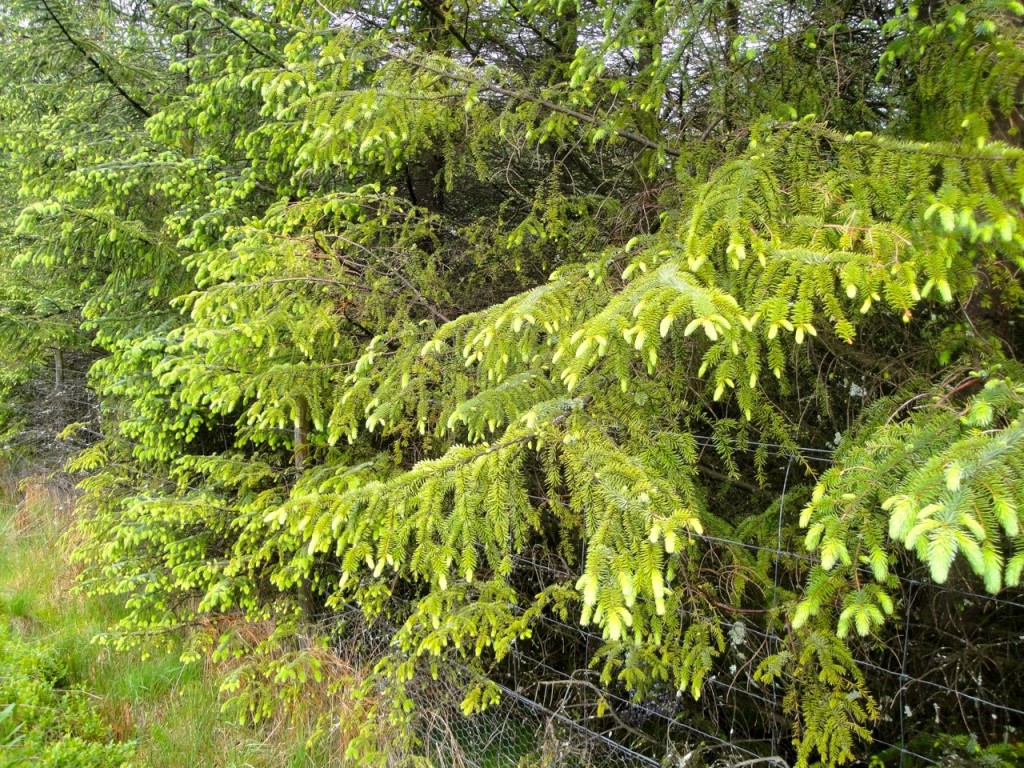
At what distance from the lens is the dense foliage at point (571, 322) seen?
1846 millimetres

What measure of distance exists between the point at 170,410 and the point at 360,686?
8.33 ft

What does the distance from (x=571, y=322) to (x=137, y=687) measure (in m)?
3.73

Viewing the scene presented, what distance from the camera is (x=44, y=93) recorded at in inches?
208

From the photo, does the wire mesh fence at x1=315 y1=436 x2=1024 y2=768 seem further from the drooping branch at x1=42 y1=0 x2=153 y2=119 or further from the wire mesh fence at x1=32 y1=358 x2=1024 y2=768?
the drooping branch at x1=42 y1=0 x2=153 y2=119

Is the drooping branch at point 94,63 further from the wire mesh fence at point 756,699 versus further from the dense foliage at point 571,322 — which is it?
the wire mesh fence at point 756,699

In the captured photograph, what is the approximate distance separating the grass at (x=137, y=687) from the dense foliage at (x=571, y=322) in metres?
0.27

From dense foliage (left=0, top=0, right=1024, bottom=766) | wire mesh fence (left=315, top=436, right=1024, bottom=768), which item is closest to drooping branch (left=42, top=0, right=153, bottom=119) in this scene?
dense foliage (left=0, top=0, right=1024, bottom=766)

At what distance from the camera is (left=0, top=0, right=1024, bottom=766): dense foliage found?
6.06 ft

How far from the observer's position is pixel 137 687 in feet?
13.0

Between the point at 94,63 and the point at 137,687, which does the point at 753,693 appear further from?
the point at 94,63

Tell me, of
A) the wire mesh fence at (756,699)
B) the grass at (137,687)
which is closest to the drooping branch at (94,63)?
the grass at (137,687)

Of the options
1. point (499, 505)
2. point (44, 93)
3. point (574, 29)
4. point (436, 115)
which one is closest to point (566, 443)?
point (499, 505)

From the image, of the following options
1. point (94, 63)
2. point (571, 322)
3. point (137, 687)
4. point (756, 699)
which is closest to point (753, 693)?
point (756, 699)

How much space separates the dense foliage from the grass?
Result: 0.27m
